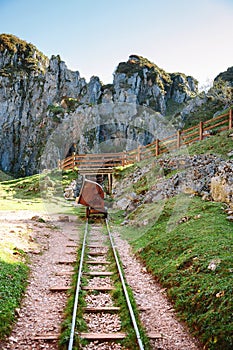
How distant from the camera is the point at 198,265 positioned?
7121mm

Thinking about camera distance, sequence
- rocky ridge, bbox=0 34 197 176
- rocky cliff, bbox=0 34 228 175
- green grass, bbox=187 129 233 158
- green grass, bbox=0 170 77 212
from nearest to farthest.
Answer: green grass, bbox=187 129 233 158, green grass, bbox=0 170 77 212, rocky cliff, bbox=0 34 228 175, rocky ridge, bbox=0 34 197 176

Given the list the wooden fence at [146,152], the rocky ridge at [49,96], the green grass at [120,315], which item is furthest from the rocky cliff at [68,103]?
the green grass at [120,315]

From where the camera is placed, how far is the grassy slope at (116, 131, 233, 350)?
5094 millimetres

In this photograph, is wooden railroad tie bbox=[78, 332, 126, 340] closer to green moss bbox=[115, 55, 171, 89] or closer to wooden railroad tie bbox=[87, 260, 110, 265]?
wooden railroad tie bbox=[87, 260, 110, 265]

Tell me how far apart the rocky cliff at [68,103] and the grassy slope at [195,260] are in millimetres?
48336

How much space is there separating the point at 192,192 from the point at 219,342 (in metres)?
10.1

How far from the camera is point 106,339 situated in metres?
4.89

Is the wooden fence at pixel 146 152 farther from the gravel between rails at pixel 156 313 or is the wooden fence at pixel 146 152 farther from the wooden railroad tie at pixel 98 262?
the gravel between rails at pixel 156 313

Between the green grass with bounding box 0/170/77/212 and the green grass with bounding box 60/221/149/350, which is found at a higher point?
the green grass with bounding box 0/170/77/212

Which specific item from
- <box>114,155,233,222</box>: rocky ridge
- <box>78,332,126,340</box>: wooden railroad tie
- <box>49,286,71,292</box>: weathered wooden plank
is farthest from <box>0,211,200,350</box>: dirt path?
<box>114,155,233,222</box>: rocky ridge

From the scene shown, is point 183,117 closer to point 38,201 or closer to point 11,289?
point 38,201

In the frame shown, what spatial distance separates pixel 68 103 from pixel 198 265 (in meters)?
67.1

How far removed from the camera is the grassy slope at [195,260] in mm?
5094

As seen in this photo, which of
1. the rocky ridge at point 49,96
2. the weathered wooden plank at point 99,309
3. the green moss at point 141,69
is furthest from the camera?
the green moss at point 141,69
